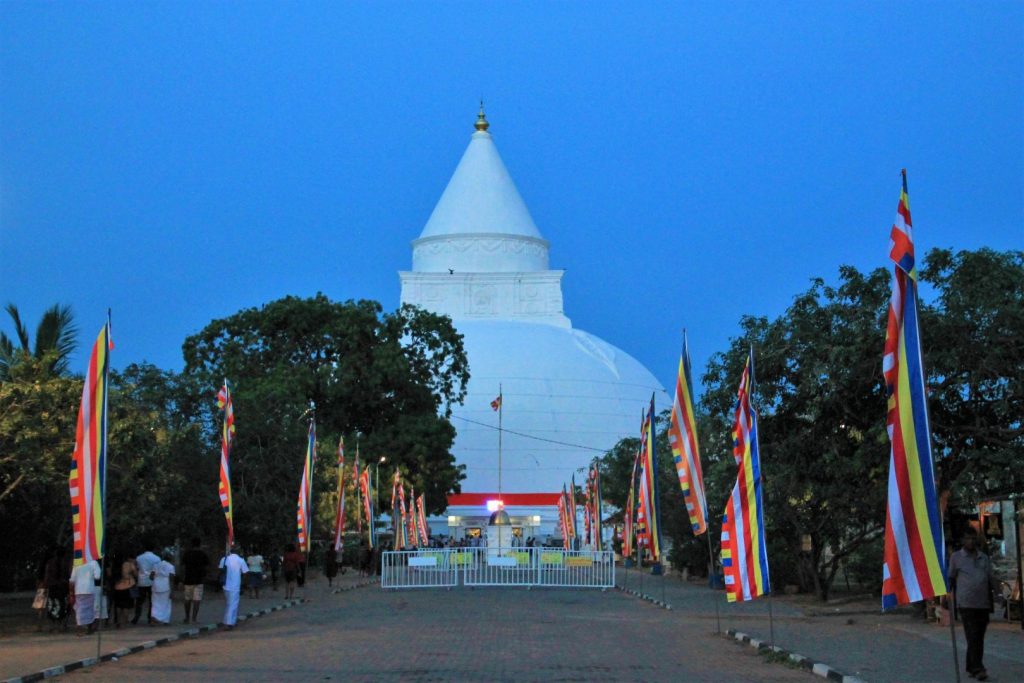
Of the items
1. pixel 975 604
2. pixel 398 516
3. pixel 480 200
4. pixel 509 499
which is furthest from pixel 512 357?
pixel 975 604

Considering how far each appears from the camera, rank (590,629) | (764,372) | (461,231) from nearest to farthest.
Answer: (590,629), (764,372), (461,231)

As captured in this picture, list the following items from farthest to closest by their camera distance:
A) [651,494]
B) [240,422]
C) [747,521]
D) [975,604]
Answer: [240,422]
[651,494]
[747,521]
[975,604]

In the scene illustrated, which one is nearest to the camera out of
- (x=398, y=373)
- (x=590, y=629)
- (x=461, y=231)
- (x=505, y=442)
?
(x=590, y=629)

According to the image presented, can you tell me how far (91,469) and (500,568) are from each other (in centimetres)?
2493

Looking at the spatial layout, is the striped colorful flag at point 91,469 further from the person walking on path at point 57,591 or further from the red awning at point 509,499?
the red awning at point 509,499

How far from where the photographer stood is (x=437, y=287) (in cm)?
8644

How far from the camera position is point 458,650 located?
18.4 metres

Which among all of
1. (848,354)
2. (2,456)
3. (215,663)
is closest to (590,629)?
(848,354)

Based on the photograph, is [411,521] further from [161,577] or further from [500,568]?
[161,577]

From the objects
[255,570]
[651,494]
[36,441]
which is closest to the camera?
[36,441]

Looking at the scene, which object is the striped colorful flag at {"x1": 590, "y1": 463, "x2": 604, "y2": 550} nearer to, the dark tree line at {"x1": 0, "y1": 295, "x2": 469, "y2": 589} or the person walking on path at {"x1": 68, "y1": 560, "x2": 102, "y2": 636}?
the dark tree line at {"x1": 0, "y1": 295, "x2": 469, "y2": 589}

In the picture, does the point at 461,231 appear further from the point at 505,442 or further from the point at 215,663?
the point at 215,663

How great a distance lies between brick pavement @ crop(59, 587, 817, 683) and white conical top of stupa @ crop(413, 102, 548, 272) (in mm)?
58108

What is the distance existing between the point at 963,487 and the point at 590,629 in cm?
619
